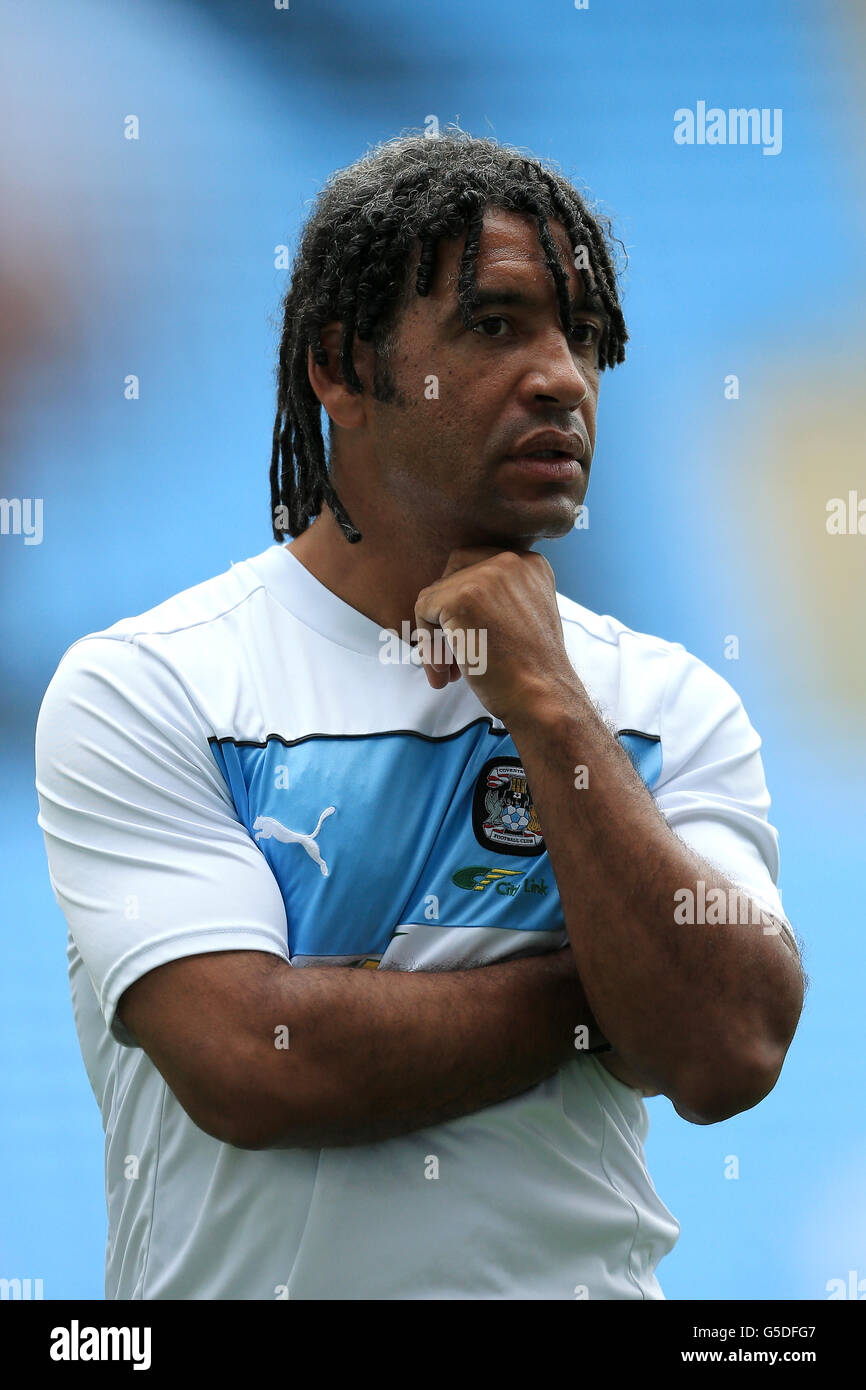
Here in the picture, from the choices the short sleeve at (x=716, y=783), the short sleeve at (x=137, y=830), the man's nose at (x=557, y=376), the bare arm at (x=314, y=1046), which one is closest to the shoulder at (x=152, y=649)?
the short sleeve at (x=137, y=830)

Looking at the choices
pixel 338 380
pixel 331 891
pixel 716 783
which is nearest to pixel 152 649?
pixel 331 891

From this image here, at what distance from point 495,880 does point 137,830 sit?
1.33 ft

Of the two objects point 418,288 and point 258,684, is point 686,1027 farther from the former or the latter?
point 418,288

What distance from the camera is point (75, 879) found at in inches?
60.2

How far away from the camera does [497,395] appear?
166 centimetres

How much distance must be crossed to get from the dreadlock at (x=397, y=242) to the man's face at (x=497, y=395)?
0.02m

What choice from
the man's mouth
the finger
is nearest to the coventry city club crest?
the finger

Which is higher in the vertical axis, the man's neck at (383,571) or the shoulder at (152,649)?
the man's neck at (383,571)

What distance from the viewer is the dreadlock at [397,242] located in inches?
67.3

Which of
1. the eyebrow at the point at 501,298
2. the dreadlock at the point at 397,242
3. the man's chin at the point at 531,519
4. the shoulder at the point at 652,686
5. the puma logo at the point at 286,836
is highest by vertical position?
the dreadlock at the point at 397,242

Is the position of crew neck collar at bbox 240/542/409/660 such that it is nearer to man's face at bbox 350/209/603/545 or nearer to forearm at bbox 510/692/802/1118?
man's face at bbox 350/209/603/545
